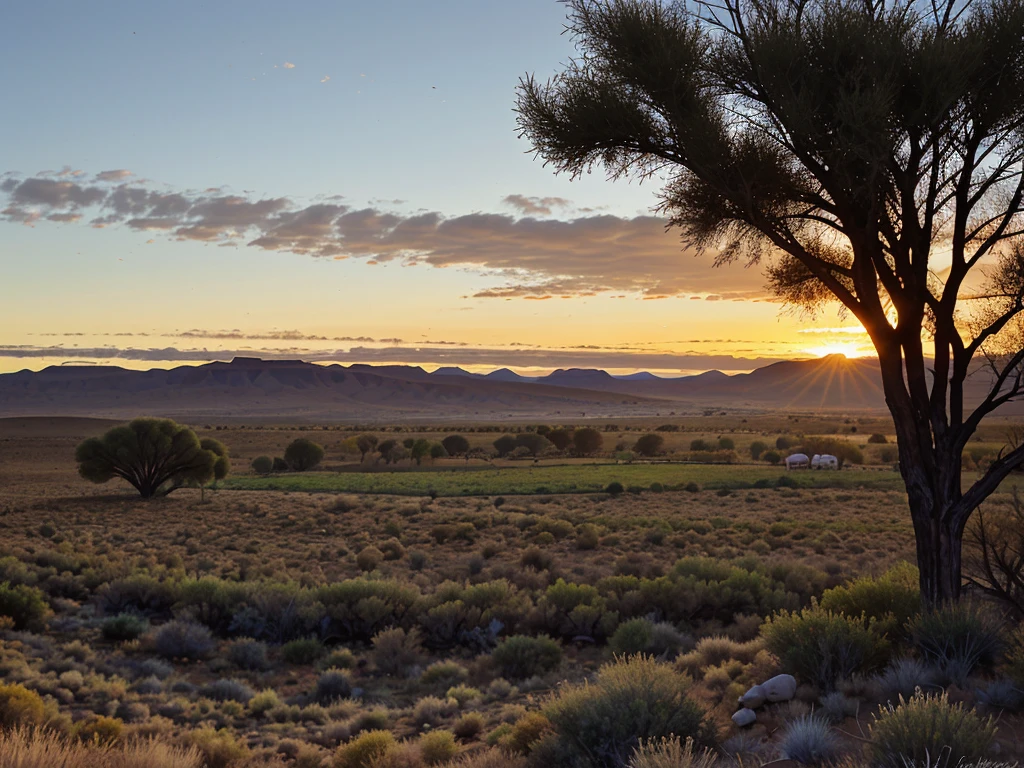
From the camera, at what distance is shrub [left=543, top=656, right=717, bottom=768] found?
6379 millimetres

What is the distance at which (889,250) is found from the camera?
32.1 feet

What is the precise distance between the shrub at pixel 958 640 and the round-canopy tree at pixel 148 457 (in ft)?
150

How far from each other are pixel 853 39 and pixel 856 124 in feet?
4.12

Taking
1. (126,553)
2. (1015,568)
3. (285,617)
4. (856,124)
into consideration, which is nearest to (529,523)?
(126,553)

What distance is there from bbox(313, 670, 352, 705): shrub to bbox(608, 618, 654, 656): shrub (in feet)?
14.7

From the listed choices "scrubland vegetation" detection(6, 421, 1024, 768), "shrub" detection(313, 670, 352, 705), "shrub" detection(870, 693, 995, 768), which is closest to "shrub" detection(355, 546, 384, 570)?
"scrubland vegetation" detection(6, 421, 1024, 768)

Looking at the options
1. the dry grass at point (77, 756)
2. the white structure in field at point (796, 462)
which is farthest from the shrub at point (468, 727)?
the white structure in field at point (796, 462)

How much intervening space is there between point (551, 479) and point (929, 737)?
176ft

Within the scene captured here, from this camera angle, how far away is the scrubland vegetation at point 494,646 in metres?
6.69

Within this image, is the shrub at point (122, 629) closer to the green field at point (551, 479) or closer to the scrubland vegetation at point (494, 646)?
the scrubland vegetation at point (494, 646)

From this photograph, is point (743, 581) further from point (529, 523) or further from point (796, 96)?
point (529, 523)

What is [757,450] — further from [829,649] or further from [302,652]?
[829,649]

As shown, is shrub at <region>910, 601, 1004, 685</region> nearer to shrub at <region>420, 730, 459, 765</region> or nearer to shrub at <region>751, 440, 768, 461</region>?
shrub at <region>420, 730, 459, 765</region>

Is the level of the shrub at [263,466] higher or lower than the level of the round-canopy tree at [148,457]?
lower
